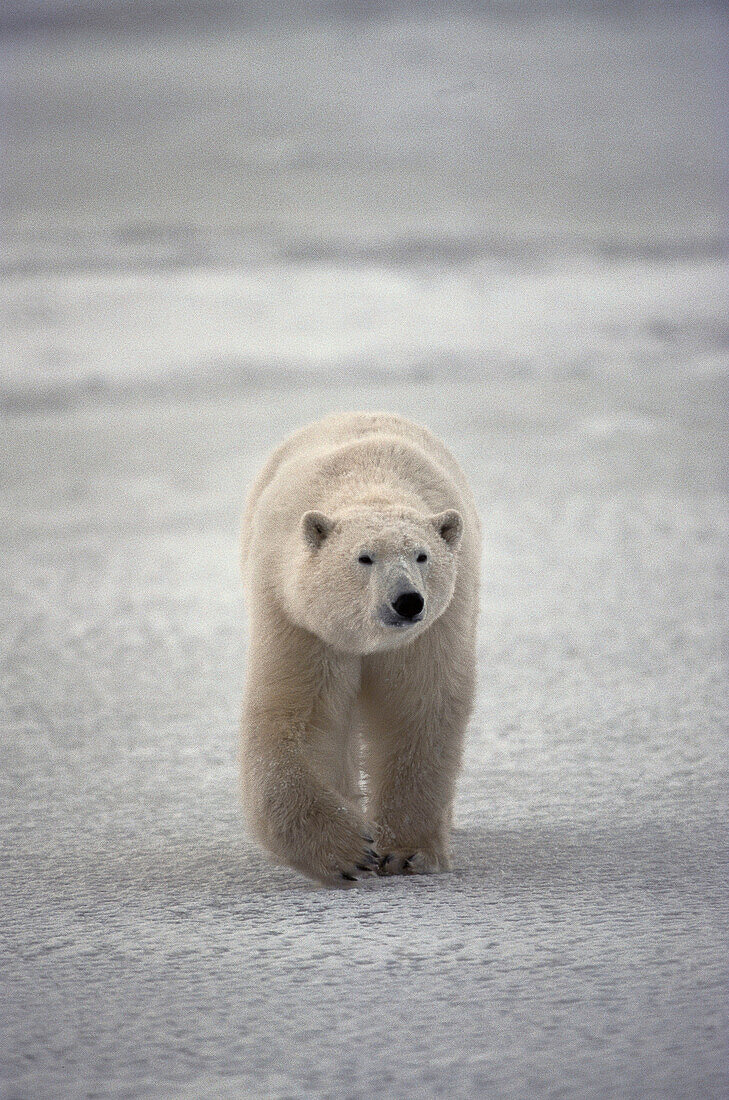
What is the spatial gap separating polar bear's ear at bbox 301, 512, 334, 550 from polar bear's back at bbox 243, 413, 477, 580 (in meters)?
0.20

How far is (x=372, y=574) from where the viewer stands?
295 centimetres

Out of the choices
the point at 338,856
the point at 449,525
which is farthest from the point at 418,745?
the point at 449,525

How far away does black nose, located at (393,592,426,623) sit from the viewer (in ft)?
9.35

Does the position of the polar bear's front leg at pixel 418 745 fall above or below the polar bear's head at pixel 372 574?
below

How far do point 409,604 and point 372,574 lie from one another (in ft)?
0.43

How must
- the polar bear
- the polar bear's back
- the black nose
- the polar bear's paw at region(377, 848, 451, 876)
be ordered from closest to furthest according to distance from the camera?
the black nose
the polar bear
the polar bear's paw at region(377, 848, 451, 876)
the polar bear's back

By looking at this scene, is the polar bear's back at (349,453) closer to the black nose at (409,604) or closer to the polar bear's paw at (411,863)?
the black nose at (409,604)

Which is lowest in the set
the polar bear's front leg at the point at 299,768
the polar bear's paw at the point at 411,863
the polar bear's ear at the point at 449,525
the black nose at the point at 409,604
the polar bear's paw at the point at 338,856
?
the polar bear's paw at the point at 411,863

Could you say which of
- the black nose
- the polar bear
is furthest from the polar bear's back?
the black nose

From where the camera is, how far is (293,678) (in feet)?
10.6

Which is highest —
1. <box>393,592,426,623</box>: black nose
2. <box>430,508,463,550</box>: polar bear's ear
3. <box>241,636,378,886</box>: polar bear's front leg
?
<box>430,508,463,550</box>: polar bear's ear

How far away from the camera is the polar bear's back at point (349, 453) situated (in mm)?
3385

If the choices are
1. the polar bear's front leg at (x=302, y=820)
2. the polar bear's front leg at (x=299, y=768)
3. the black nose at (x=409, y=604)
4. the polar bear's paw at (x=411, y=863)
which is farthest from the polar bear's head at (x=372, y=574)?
the polar bear's paw at (x=411, y=863)

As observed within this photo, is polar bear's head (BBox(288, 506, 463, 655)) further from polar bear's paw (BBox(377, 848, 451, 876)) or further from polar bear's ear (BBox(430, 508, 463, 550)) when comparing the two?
polar bear's paw (BBox(377, 848, 451, 876))
